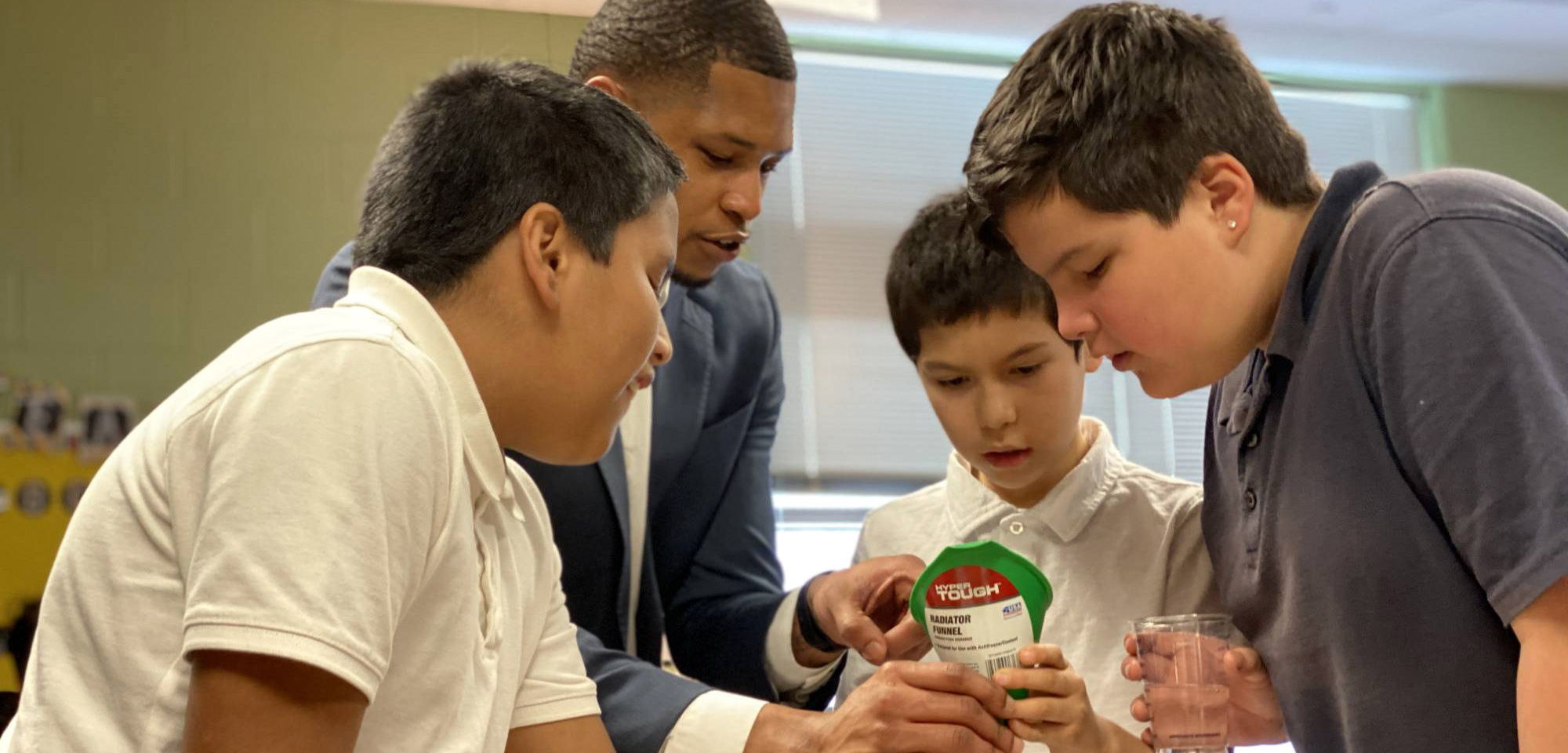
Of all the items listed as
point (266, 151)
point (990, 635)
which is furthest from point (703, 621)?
point (266, 151)

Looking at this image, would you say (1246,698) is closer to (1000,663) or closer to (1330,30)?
(1000,663)

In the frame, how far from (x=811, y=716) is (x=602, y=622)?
0.45 metres

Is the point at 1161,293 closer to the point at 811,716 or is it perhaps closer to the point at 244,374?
the point at 811,716

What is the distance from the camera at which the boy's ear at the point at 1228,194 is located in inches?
48.0

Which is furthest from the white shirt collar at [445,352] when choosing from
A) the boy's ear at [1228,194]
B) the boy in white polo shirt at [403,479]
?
the boy's ear at [1228,194]

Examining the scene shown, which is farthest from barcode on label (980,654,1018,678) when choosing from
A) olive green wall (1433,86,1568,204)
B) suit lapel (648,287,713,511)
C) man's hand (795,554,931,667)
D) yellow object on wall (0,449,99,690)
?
olive green wall (1433,86,1568,204)

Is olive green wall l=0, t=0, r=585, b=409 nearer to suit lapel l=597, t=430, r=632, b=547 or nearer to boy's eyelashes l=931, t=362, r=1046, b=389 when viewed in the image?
suit lapel l=597, t=430, r=632, b=547

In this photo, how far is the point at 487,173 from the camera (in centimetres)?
114

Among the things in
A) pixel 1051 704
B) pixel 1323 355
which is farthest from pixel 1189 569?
pixel 1323 355

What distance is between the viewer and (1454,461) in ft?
3.17

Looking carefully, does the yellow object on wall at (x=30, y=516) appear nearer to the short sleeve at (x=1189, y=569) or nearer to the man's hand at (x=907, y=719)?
the man's hand at (x=907, y=719)

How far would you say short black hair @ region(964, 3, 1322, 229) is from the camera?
1235 mm

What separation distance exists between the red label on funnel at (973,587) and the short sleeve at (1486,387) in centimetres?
34

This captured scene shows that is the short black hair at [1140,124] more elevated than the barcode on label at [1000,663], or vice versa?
the short black hair at [1140,124]
